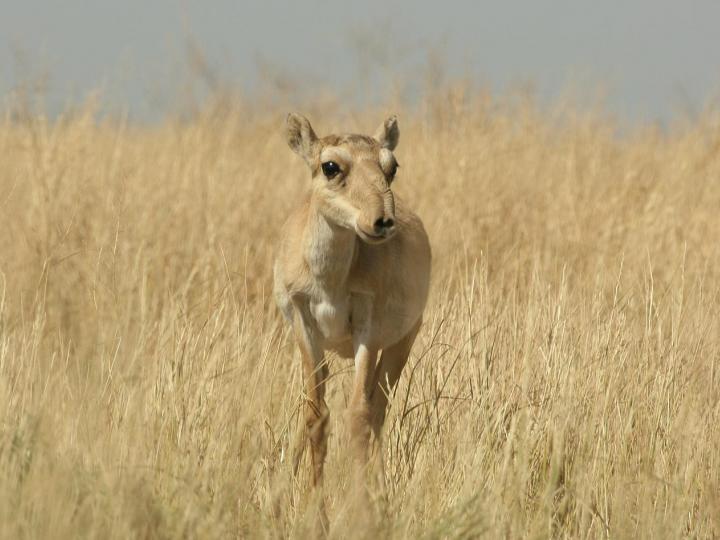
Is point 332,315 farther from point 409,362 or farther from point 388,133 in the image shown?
point 409,362

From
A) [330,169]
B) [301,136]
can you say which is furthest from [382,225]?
[301,136]

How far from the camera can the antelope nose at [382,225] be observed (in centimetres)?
473

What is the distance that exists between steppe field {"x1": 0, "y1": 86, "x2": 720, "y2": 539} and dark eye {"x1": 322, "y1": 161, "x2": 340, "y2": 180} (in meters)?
0.83

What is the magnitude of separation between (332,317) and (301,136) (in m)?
0.89

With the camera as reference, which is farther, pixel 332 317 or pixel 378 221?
pixel 332 317

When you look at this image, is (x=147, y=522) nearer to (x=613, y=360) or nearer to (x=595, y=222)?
(x=613, y=360)

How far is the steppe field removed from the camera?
405cm

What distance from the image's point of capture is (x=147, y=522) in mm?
3602

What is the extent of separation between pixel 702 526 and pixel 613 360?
971 mm

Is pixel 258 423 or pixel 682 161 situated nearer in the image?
pixel 258 423

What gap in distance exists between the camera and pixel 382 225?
4.75m

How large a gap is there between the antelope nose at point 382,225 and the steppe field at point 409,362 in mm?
765

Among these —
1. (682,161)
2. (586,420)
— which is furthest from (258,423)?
(682,161)

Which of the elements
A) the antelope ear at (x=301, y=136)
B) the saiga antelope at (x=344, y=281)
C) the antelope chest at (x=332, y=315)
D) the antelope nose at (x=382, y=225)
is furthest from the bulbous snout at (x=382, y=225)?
the antelope ear at (x=301, y=136)
